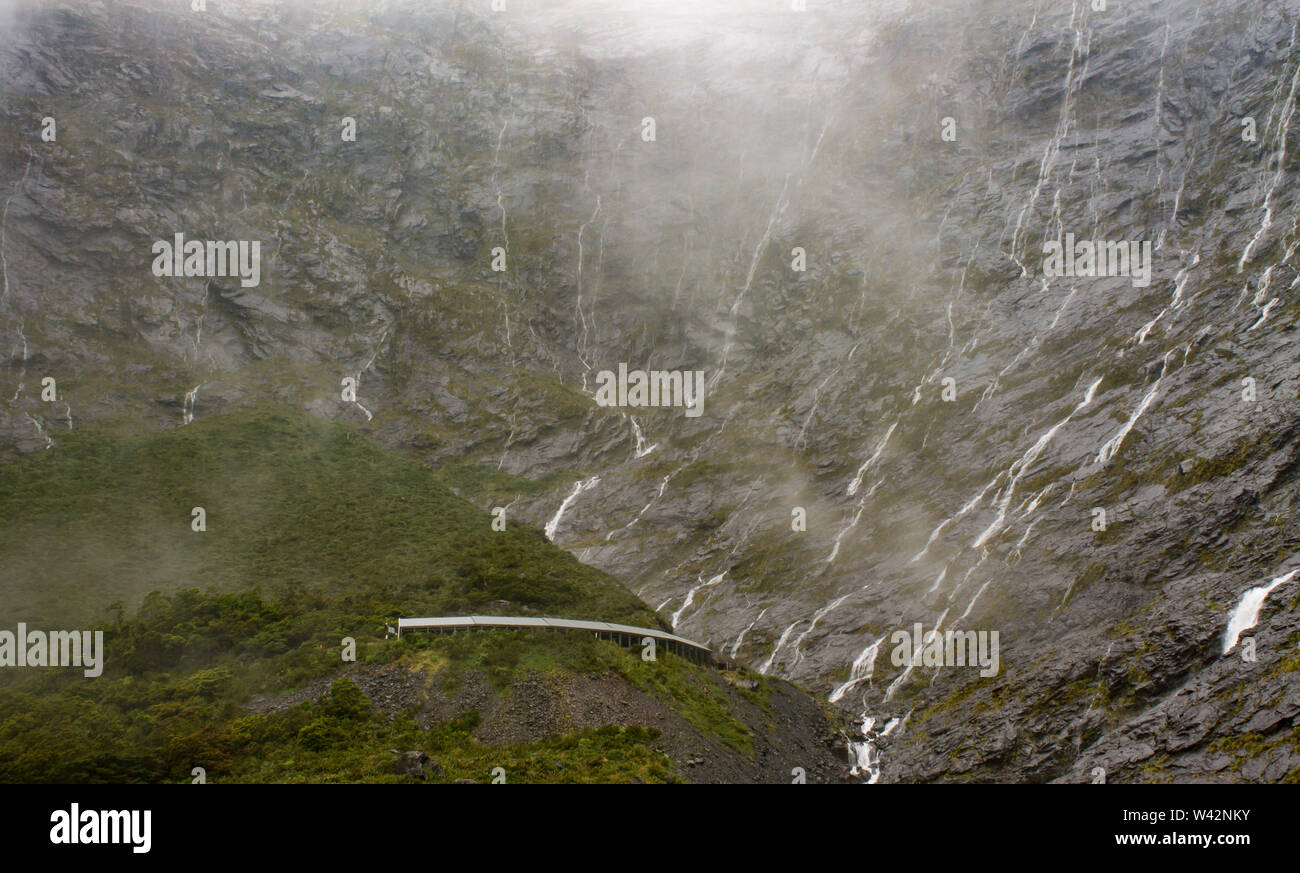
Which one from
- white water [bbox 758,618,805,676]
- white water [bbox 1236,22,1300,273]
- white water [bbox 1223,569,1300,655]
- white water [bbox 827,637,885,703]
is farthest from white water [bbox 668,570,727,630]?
white water [bbox 1236,22,1300,273]

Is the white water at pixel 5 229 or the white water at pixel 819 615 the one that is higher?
the white water at pixel 5 229

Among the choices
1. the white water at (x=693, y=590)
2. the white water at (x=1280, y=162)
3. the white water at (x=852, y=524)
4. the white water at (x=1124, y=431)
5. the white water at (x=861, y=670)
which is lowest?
the white water at (x=861, y=670)

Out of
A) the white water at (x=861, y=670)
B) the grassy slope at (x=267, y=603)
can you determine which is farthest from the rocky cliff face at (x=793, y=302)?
the grassy slope at (x=267, y=603)

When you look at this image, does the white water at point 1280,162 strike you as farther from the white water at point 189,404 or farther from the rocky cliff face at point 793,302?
the white water at point 189,404

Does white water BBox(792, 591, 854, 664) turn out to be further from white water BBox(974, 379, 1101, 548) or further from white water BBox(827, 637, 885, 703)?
white water BBox(974, 379, 1101, 548)

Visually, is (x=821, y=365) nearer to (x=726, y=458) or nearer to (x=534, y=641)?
(x=726, y=458)
